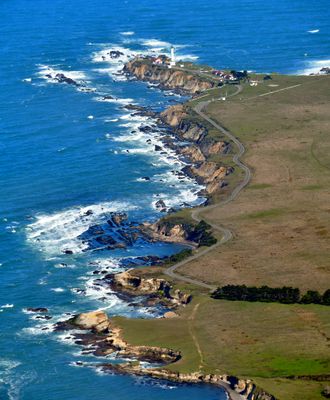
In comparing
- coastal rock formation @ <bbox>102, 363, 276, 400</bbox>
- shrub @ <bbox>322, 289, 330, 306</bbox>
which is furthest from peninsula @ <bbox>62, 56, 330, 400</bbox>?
shrub @ <bbox>322, 289, 330, 306</bbox>

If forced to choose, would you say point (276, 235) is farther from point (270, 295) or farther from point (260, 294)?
point (270, 295)

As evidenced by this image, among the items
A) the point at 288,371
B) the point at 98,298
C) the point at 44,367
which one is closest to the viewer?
the point at 288,371

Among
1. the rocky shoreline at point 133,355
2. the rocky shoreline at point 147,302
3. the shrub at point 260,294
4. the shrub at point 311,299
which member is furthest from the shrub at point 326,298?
the rocky shoreline at point 133,355

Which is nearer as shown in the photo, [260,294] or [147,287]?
[260,294]

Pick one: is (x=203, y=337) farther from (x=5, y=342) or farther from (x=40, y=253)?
(x=40, y=253)

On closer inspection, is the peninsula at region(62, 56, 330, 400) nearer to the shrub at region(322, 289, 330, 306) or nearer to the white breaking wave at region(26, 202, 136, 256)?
the shrub at region(322, 289, 330, 306)

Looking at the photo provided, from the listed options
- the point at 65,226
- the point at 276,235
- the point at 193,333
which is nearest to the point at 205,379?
Answer: the point at 193,333

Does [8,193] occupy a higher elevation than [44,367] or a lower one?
higher

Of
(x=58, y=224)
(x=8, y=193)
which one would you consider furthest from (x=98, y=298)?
(x=8, y=193)
